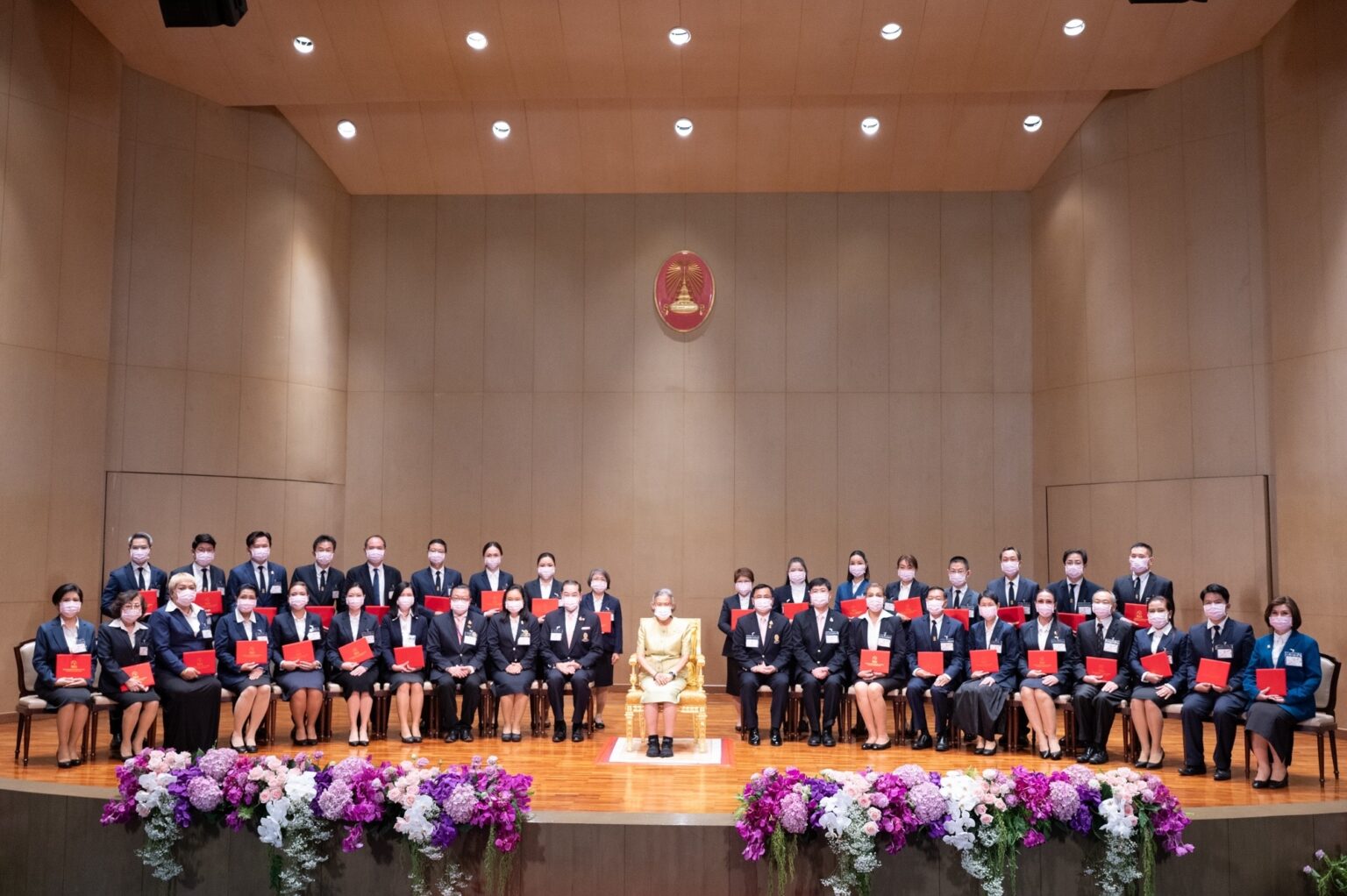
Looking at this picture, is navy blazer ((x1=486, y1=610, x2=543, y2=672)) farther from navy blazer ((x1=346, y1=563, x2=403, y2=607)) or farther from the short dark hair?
the short dark hair

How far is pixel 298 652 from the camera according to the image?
8188 millimetres

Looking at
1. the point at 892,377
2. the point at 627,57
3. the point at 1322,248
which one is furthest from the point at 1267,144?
the point at 627,57

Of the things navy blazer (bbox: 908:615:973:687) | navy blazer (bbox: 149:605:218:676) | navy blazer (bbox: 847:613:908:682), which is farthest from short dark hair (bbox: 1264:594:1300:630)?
navy blazer (bbox: 149:605:218:676)

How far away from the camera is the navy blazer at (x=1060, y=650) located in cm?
799

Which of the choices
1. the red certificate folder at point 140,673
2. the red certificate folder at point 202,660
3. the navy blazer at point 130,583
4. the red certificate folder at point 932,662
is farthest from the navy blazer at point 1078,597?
the navy blazer at point 130,583

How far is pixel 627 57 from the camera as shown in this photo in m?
10.1

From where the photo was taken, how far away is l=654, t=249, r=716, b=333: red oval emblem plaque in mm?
12039

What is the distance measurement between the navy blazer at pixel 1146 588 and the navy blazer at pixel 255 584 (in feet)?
22.3

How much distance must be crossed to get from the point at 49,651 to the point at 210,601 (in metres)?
1.30

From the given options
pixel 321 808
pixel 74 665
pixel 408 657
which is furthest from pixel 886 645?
pixel 74 665

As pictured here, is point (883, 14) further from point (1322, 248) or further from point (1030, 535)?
point (1030, 535)

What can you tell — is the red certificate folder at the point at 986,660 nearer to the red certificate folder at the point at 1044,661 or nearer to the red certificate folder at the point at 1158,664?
the red certificate folder at the point at 1044,661

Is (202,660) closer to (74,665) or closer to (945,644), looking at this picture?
(74,665)

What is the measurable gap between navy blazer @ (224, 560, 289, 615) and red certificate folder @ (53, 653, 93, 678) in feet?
4.38
